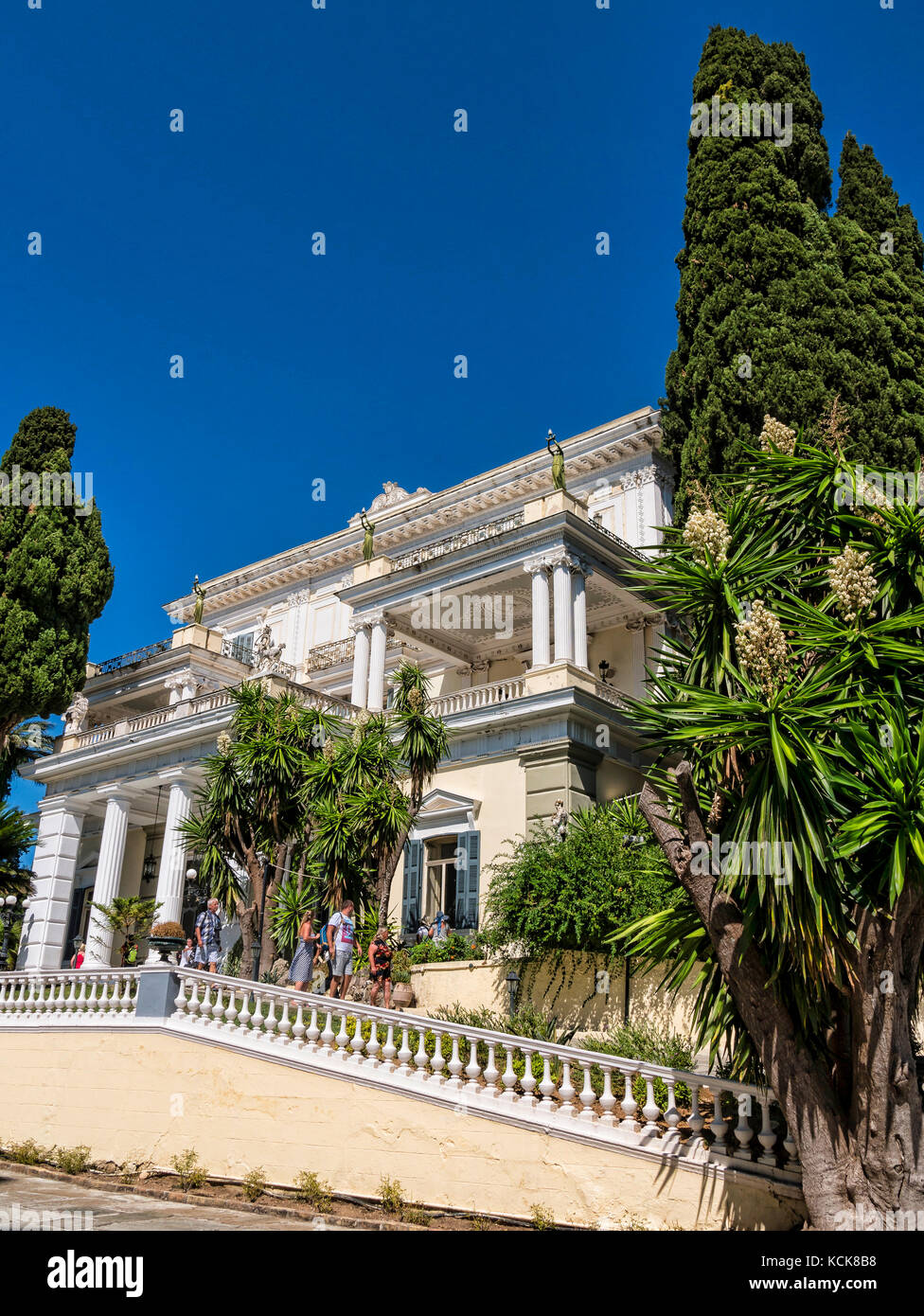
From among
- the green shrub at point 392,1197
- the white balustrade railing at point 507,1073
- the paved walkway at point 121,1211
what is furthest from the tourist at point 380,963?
the paved walkway at point 121,1211

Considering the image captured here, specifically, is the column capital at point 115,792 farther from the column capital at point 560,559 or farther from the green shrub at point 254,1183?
the green shrub at point 254,1183

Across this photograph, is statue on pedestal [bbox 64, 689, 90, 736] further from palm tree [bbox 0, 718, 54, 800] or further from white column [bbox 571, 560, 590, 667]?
white column [bbox 571, 560, 590, 667]

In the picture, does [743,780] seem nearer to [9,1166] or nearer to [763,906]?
[763,906]

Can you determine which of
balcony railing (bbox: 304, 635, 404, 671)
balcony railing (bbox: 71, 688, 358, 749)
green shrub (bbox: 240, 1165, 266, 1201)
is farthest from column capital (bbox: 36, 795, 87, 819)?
green shrub (bbox: 240, 1165, 266, 1201)

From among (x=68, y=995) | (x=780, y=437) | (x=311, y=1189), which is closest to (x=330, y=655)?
(x=68, y=995)

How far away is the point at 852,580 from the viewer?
323 inches

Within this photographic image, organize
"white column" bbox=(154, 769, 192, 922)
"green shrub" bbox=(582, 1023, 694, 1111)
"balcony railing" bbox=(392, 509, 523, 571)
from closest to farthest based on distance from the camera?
"green shrub" bbox=(582, 1023, 694, 1111) → "balcony railing" bbox=(392, 509, 523, 571) → "white column" bbox=(154, 769, 192, 922)

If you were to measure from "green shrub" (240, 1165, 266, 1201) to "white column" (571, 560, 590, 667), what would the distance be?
12195mm

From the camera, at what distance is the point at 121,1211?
396 inches

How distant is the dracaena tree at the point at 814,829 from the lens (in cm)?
732

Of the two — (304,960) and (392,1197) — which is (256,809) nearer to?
(304,960)

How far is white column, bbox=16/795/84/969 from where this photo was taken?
27859 mm

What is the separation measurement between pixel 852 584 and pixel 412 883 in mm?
15302

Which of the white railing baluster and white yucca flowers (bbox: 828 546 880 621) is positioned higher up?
white yucca flowers (bbox: 828 546 880 621)
